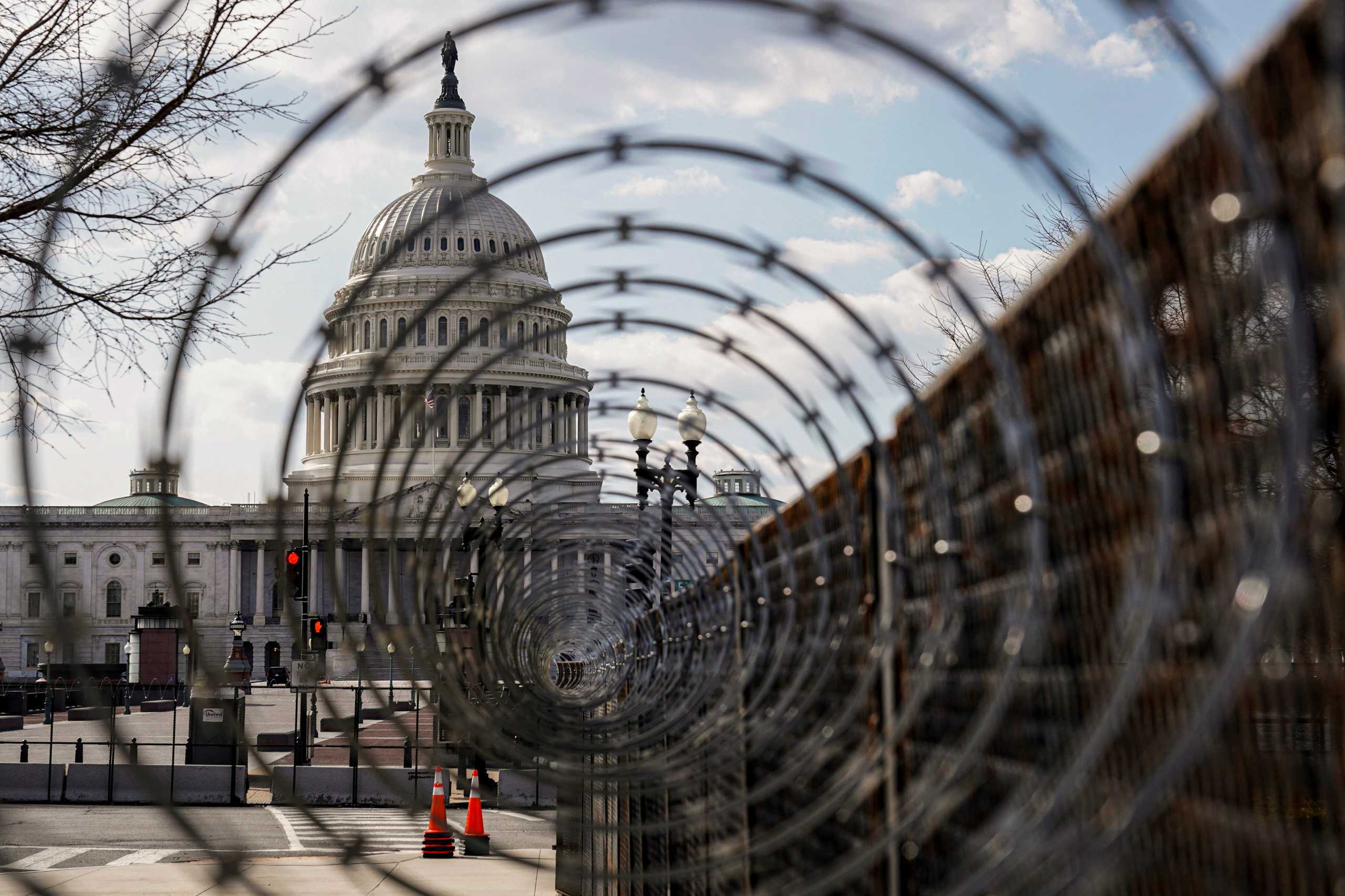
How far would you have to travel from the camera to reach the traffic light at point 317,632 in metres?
36.2

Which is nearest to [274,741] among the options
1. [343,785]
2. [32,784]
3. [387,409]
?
[32,784]

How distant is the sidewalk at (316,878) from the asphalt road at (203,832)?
1.33 metres

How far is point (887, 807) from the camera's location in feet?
17.8

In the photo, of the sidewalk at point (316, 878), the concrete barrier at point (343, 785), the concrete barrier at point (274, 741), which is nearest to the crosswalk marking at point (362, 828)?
the concrete barrier at point (343, 785)

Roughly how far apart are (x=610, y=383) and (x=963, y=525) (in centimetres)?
399

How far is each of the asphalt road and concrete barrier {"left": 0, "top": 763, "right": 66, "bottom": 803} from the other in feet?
2.36

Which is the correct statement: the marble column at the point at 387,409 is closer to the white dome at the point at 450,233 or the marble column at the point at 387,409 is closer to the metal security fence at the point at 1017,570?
the white dome at the point at 450,233

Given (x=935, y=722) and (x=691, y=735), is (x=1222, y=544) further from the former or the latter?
(x=691, y=735)

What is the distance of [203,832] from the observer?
24.2 m

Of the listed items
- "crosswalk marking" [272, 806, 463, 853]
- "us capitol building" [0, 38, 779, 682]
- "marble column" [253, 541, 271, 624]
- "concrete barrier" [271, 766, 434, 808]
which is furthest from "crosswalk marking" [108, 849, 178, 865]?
"marble column" [253, 541, 271, 624]

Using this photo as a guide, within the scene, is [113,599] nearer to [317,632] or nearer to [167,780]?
[317,632]

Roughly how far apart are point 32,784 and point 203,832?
6698mm

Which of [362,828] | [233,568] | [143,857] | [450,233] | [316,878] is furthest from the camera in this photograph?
[233,568]

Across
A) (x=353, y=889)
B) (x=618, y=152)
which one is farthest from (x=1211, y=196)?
(x=353, y=889)
